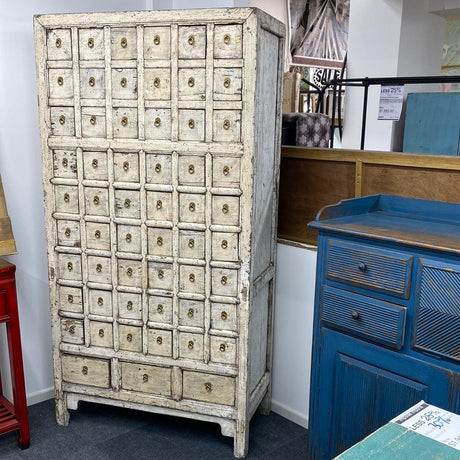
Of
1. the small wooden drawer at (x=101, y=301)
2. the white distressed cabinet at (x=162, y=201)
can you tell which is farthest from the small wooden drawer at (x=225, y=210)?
the small wooden drawer at (x=101, y=301)

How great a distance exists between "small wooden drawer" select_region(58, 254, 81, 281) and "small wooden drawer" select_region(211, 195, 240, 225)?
2.34 feet

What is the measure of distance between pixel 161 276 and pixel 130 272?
151mm

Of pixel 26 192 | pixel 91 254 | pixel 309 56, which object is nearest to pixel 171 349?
pixel 91 254

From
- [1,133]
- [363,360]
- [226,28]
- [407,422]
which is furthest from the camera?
[1,133]

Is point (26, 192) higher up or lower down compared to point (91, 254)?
higher up

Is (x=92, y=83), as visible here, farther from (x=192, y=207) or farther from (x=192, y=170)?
(x=192, y=207)

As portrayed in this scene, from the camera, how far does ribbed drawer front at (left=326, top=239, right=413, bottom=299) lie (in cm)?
178

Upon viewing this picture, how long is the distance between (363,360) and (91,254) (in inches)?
51.1

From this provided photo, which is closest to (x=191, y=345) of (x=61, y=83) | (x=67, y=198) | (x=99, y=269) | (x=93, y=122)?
(x=99, y=269)

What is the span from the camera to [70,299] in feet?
8.44

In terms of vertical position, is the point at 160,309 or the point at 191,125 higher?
the point at 191,125

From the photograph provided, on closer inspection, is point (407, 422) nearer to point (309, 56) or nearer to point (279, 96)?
point (279, 96)

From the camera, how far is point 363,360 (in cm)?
196

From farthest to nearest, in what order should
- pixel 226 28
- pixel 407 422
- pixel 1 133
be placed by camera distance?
pixel 1 133 < pixel 226 28 < pixel 407 422
